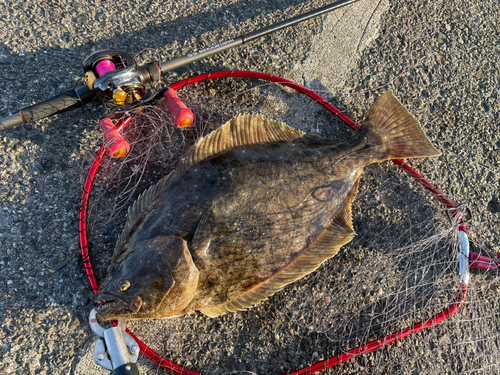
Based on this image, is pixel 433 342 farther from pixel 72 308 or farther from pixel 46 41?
pixel 46 41

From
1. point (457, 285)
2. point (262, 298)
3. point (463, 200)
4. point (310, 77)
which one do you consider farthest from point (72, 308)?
point (463, 200)

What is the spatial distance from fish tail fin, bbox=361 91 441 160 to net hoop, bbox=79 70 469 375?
0.97 feet

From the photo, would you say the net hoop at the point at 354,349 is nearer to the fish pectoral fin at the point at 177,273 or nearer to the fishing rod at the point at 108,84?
the fishing rod at the point at 108,84

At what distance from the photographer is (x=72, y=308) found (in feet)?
8.14

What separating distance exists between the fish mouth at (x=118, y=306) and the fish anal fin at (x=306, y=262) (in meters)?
0.48

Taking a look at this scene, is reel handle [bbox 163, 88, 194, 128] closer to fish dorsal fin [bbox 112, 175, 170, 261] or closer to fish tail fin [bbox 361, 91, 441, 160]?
fish dorsal fin [bbox 112, 175, 170, 261]

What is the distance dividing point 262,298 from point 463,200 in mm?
1998

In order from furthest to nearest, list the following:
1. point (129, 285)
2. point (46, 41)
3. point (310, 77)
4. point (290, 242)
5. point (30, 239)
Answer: point (310, 77)
point (46, 41)
point (30, 239)
point (290, 242)
point (129, 285)

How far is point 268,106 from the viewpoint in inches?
119

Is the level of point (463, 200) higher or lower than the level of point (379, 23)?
lower

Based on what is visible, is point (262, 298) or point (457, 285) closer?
point (262, 298)

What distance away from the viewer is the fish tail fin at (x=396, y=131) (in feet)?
8.62

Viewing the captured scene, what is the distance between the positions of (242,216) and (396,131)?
1356mm

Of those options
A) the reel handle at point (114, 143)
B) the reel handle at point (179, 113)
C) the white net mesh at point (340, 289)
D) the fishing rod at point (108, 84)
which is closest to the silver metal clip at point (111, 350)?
the white net mesh at point (340, 289)
